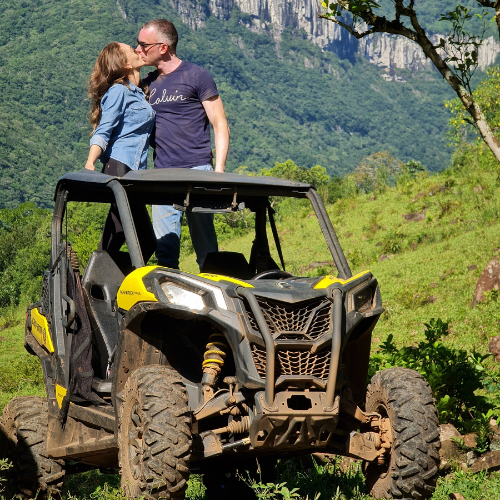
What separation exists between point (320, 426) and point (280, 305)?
24.7 inches

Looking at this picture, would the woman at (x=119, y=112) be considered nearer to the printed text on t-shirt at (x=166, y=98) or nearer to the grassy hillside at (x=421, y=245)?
the printed text on t-shirt at (x=166, y=98)

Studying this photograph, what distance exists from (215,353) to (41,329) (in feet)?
6.51

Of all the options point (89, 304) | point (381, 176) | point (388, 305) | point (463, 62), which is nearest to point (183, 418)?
point (89, 304)

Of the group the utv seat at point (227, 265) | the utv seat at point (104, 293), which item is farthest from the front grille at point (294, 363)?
the utv seat at point (104, 293)

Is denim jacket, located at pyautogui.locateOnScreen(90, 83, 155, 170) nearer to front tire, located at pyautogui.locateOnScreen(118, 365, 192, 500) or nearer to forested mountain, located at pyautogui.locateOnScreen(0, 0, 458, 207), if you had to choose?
front tire, located at pyautogui.locateOnScreen(118, 365, 192, 500)

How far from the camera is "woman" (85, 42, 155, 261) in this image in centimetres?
556

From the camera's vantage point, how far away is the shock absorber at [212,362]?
388cm

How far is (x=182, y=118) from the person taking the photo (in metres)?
5.93

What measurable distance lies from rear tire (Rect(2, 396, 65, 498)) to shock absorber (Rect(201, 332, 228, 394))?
1.95 meters

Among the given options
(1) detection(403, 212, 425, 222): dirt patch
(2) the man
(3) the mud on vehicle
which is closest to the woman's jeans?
(3) the mud on vehicle

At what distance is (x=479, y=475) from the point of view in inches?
209

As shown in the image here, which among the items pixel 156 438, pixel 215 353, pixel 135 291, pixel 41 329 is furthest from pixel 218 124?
pixel 156 438

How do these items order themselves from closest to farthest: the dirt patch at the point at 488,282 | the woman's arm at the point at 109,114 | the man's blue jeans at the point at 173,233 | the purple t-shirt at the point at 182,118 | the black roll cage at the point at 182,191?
the black roll cage at the point at 182,191, the man's blue jeans at the point at 173,233, the woman's arm at the point at 109,114, the purple t-shirt at the point at 182,118, the dirt patch at the point at 488,282

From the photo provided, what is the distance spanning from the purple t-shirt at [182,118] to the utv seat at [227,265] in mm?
1108
